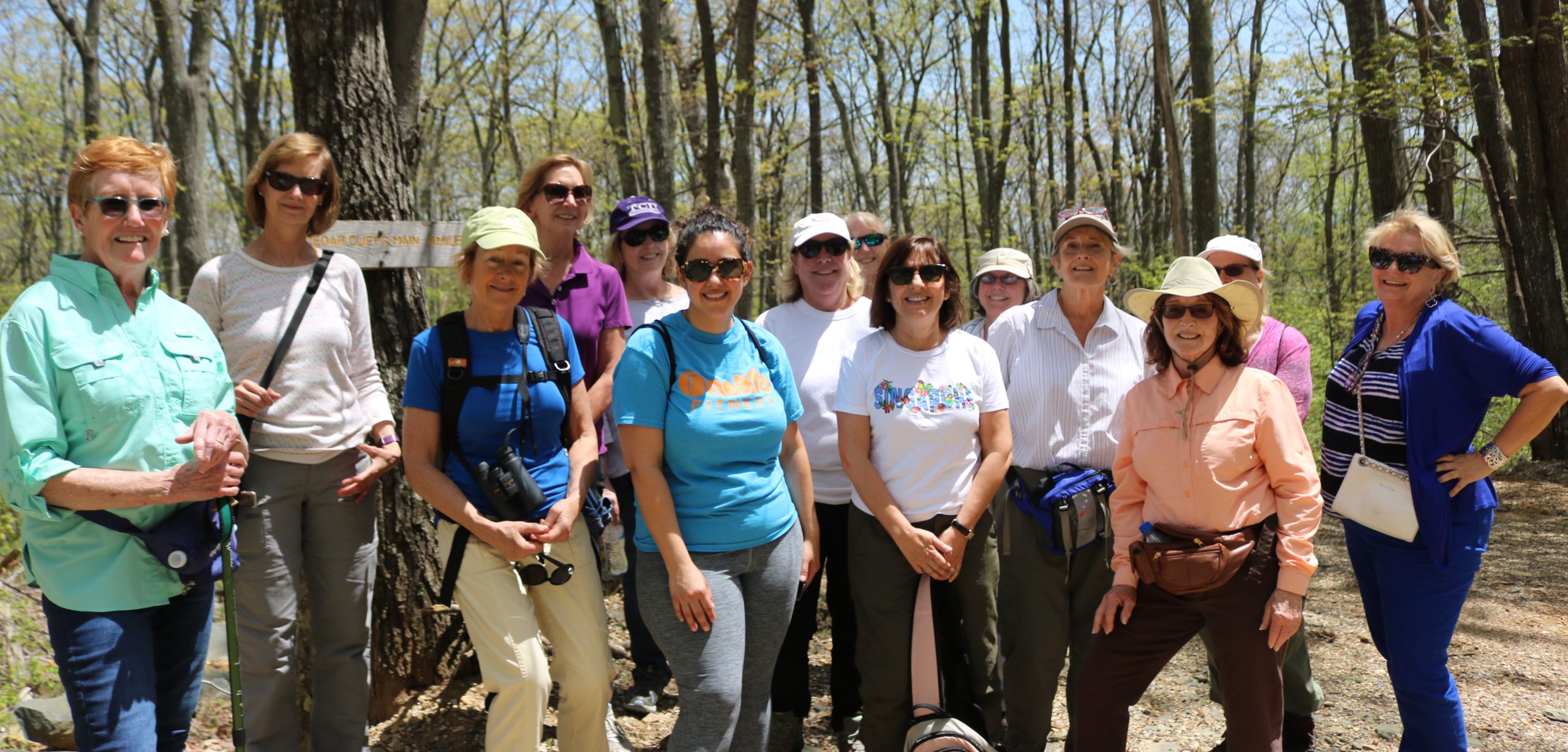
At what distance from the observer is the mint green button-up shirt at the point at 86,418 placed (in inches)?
90.4

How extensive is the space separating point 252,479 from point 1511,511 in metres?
9.66

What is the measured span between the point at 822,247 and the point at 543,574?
182 centimetres

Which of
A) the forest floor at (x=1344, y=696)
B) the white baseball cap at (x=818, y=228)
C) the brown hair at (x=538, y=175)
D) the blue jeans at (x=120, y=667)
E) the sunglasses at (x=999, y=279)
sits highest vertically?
the brown hair at (x=538, y=175)

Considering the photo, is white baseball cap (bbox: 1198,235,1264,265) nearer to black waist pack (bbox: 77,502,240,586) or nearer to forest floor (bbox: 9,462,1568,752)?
forest floor (bbox: 9,462,1568,752)

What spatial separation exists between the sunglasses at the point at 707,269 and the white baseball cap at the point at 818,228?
930 mm

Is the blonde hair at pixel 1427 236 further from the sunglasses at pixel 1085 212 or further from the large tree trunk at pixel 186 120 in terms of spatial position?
the large tree trunk at pixel 186 120


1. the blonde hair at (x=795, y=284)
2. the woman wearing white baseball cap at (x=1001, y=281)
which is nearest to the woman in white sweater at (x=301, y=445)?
the blonde hair at (x=795, y=284)

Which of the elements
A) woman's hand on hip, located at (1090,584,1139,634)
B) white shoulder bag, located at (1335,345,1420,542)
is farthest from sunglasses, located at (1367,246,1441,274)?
woman's hand on hip, located at (1090,584,1139,634)

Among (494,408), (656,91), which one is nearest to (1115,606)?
(494,408)

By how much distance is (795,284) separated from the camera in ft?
13.5

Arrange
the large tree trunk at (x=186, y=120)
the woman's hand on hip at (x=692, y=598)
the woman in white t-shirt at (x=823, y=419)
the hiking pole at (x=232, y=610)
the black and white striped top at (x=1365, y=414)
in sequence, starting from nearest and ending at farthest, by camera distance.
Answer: the hiking pole at (x=232, y=610)
the woman's hand on hip at (x=692, y=598)
the black and white striped top at (x=1365, y=414)
the woman in white t-shirt at (x=823, y=419)
the large tree trunk at (x=186, y=120)

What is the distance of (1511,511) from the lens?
795cm

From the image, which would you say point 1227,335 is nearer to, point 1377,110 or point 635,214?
point 635,214

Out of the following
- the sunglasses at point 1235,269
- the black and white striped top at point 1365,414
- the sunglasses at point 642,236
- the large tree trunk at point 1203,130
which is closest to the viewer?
the black and white striped top at point 1365,414
